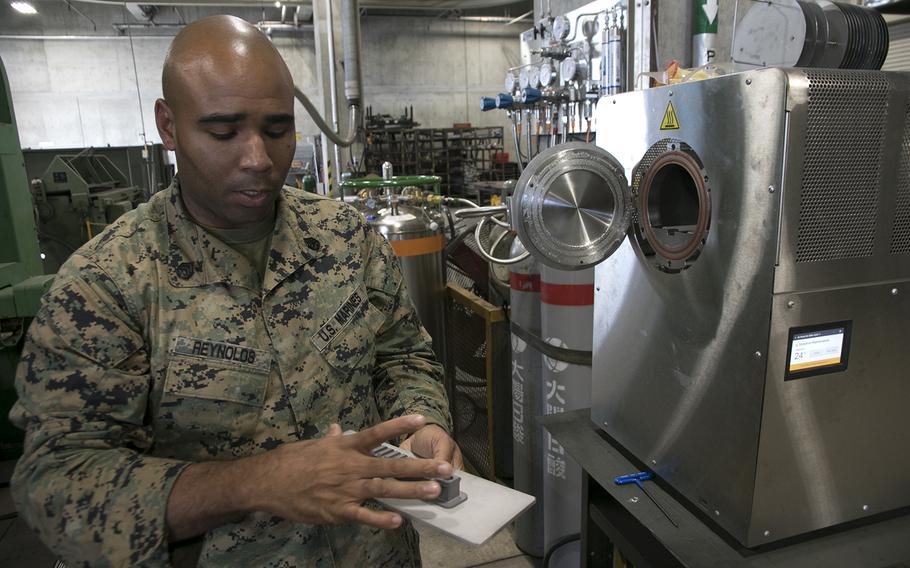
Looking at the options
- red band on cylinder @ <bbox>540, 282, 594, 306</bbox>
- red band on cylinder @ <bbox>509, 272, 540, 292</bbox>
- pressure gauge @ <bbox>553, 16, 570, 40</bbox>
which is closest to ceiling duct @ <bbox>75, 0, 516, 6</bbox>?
pressure gauge @ <bbox>553, 16, 570, 40</bbox>

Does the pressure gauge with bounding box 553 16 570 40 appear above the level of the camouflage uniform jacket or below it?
above

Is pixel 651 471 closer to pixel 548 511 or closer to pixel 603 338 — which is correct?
pixel 603 338

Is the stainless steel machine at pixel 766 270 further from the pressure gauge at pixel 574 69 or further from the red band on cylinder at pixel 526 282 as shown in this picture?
the pressure gauge at pixel 574 69

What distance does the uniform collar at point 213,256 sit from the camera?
0.94 meters

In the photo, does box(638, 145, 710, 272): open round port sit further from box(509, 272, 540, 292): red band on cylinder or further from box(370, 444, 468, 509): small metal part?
box(509, 272, 540, 292): red band on cylinder

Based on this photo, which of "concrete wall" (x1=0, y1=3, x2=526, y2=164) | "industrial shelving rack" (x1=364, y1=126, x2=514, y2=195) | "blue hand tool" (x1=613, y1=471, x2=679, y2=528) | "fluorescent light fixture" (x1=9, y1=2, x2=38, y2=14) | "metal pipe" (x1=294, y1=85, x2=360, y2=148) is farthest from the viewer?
"concrete wall" (x1=0, y1=3, x2=526, y2=164)

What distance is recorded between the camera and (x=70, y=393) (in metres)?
0.79

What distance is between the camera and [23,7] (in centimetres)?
837

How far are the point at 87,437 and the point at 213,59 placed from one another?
57 centimetres

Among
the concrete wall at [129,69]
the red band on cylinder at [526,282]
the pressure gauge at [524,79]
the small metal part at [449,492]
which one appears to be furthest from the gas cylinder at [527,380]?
the concrete wall at [129,69]

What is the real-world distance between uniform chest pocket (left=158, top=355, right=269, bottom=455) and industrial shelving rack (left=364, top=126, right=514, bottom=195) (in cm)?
762

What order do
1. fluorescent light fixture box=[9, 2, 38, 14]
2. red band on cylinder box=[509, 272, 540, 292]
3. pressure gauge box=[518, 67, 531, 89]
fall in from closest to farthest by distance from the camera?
red band on cylinder box=[509, 272, 540, 292] → pressure gauge box=[518, 67, 531, 89] → fluorescent light fixture box=[9, 2, 38, 14]

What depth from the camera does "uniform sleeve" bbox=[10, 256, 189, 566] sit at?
2.51 ft

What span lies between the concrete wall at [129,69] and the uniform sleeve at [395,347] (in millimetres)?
9324
